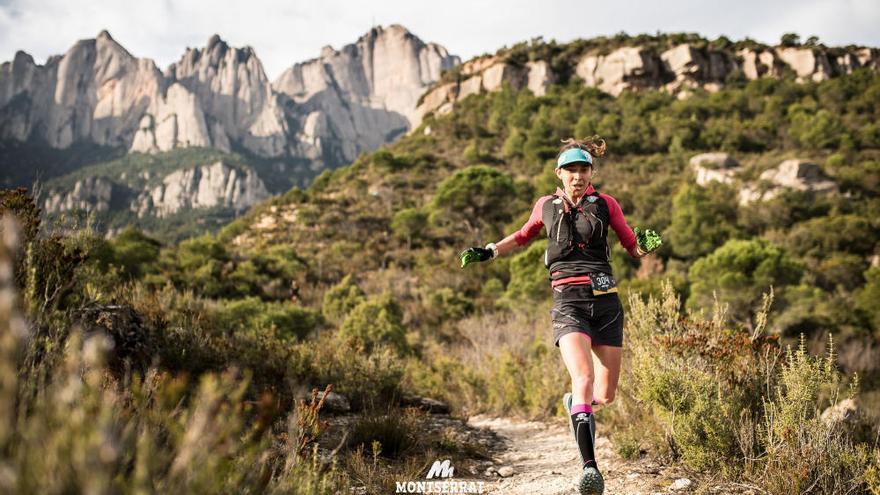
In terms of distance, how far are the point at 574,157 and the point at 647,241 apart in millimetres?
764

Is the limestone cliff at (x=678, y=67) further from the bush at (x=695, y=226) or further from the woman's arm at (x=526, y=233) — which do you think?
the woman's arm at (x=526, y=233)

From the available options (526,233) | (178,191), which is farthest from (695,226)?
(178,191)

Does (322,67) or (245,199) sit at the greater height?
(322,67)

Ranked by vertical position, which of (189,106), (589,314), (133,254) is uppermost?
(189,106)

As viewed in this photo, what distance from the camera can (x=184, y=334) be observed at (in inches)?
196

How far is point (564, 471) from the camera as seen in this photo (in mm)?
3785

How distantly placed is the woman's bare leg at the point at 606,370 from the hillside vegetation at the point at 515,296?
2.09 ft

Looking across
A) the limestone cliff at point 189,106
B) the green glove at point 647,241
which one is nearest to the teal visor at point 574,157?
the green glove at point 647,241

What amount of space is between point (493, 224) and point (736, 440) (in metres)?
27.4

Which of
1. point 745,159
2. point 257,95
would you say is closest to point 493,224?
point 745,159

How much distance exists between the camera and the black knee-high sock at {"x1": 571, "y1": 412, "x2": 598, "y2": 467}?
109 inches

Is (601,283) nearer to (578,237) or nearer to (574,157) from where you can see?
(578,237)

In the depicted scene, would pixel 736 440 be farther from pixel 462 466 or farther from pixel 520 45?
pixel 520 45

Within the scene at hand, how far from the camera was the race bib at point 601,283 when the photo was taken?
121 inches
